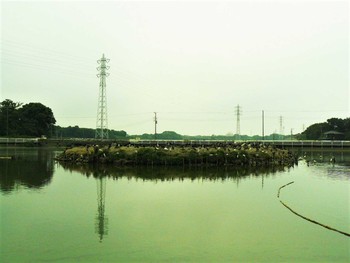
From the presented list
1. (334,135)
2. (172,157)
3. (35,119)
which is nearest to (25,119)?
(35,119)

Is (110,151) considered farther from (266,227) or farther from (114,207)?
(266,227)

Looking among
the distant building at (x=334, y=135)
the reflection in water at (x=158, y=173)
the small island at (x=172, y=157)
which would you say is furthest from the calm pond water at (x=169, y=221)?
the distant building at (x=334, y=135)

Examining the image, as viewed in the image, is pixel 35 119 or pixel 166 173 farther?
pixel 35 119

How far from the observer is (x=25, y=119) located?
3019 inches

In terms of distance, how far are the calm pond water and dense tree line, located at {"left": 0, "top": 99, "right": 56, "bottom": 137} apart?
58016mm

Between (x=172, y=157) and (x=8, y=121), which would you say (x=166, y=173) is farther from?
(x=8, y=121)

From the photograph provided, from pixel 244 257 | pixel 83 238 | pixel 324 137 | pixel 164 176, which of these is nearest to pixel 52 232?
pixel 83 238

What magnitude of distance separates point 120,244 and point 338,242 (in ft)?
18.8

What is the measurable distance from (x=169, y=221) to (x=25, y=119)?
71658 mm

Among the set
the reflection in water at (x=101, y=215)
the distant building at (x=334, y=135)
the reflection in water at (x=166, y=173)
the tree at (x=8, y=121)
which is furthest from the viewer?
the distant building at (x=334, y=135)

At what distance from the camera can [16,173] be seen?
24.8 m

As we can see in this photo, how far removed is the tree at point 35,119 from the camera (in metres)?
76.0

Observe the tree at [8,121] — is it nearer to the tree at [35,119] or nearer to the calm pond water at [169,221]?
the tree at [35,119]

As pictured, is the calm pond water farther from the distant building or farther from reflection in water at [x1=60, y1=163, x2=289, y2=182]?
the distant building
